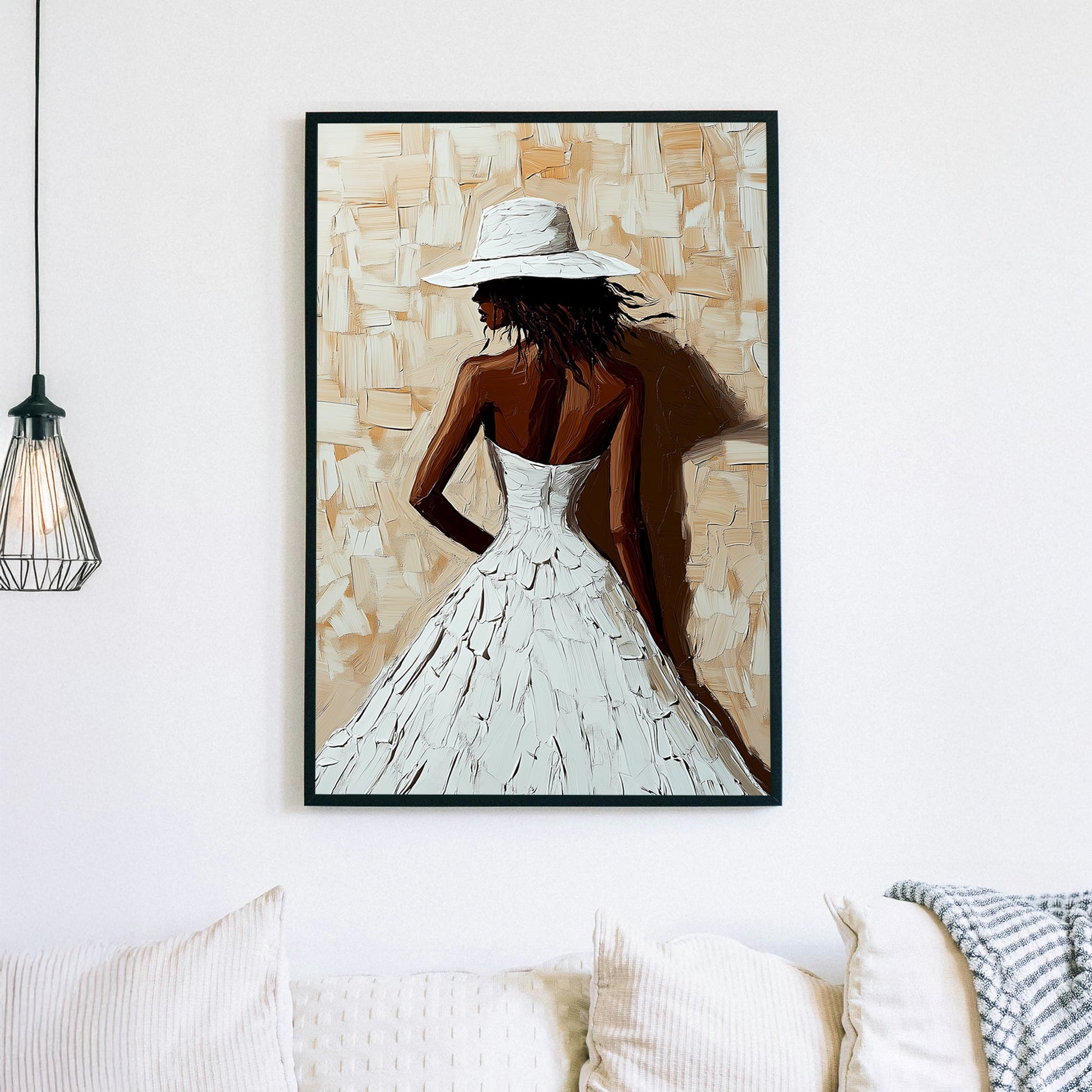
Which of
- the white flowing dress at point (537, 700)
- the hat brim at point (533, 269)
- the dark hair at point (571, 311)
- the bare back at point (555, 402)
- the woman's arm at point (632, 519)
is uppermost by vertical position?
the hat brim at point (533, 269)

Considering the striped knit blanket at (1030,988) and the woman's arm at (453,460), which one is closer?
the striped knit blanket at (1030,988)

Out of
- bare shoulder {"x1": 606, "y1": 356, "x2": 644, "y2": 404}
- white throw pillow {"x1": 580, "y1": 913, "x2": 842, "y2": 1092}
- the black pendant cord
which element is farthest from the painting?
the black pendant cord

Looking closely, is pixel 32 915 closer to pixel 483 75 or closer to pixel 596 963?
pixel 596 963

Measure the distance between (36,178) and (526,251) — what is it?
830mm

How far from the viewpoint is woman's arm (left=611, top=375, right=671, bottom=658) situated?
1382 millimetres

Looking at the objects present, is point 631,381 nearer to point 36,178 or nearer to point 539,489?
point 539,489

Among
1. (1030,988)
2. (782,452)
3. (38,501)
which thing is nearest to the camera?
(1030,988)

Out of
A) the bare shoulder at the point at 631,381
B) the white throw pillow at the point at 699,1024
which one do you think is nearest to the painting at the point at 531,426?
the bare shoulder at the point at 631,381

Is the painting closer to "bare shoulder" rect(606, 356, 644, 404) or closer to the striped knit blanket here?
"bare shoulder" rect(606, 356, 644, 404)

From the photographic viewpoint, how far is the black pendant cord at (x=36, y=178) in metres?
1.38

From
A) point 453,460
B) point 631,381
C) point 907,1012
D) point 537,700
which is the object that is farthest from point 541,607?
point 907,1012

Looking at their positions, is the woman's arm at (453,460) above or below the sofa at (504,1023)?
above

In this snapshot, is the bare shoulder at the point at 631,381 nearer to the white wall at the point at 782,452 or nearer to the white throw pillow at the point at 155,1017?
the white wall at the point at 782,452

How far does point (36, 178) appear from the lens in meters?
1.40
